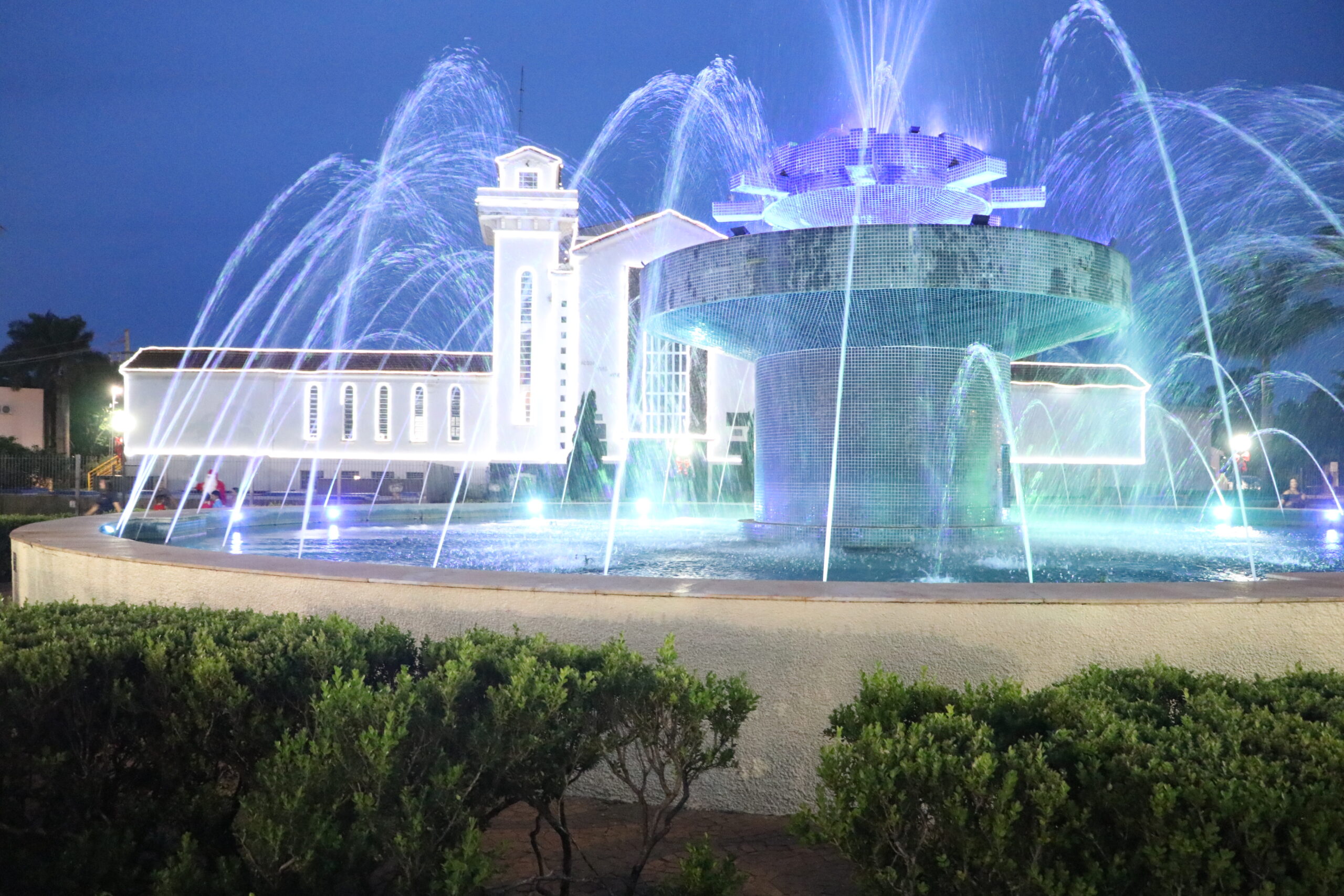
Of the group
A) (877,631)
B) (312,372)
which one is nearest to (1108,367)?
(312,372)

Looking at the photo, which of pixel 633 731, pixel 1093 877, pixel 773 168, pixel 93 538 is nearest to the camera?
pixel 1093 877

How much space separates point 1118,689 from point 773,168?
798cm

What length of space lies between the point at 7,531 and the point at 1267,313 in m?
36.4

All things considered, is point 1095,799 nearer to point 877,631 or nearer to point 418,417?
point 877,631

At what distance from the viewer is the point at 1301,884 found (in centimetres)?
233

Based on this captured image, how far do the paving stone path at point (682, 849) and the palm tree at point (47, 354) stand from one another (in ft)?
200

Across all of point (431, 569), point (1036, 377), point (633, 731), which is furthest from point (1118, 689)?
point (1036, 377)

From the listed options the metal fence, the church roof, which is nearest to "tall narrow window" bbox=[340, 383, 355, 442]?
the church roof

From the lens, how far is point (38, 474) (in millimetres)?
35531

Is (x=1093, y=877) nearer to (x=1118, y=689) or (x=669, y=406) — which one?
(x=1118, y=689)

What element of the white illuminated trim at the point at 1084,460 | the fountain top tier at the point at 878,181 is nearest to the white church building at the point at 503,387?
the white illuminated trim at the point at 1084,460

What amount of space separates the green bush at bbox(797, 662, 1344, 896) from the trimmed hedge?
2.14ft

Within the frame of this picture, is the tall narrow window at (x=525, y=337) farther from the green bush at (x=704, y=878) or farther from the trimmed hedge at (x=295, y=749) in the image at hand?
the green bush at (x=704, y=878)

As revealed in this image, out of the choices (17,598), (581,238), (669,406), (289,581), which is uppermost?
(581,238)
